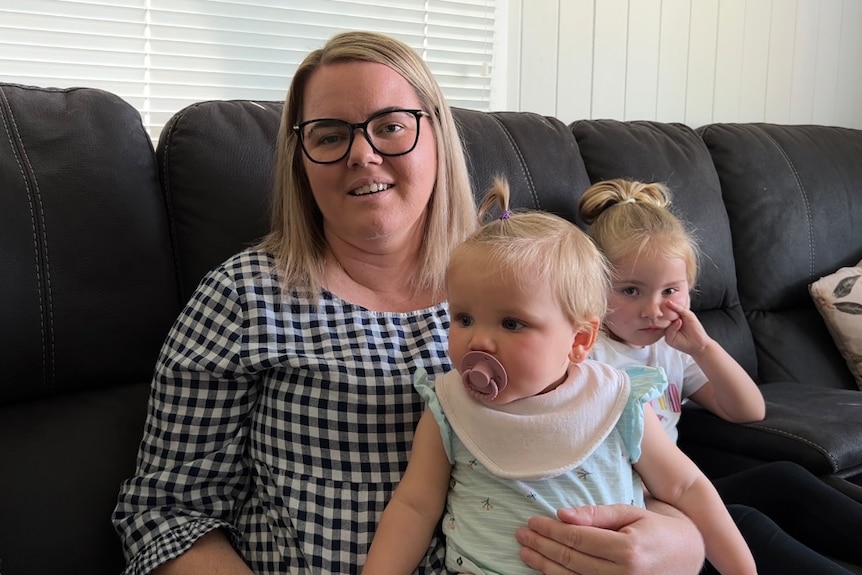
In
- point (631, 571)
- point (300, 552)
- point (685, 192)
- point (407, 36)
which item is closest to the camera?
point (631, 571)

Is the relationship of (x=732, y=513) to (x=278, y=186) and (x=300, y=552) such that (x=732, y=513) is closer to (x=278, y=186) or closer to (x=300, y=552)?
(x=300, y=552)

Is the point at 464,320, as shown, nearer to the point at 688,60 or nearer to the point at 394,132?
the point at 394,132

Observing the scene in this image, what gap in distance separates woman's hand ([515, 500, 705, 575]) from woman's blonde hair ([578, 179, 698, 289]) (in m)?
0.57

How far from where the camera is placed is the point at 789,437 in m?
1.50

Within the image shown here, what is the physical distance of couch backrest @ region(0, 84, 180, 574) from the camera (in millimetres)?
1191

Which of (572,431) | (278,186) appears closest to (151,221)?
(278,186)

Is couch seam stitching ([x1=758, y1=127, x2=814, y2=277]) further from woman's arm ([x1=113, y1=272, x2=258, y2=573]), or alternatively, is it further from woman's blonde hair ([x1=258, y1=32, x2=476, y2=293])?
woman's arm ([x1=113, y1=272, x2=258, y2=573])

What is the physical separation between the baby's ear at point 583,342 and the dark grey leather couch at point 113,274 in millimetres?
650

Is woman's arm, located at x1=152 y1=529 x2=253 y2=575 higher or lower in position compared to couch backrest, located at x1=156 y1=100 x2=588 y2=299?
lower

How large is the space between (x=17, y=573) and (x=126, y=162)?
657 millimetres

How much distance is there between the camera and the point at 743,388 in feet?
5.06

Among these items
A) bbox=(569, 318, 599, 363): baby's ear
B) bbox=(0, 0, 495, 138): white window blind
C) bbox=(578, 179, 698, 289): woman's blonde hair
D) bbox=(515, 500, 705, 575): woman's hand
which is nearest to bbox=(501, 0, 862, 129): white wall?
bbox=(0, 0, 495, 138): white window blind

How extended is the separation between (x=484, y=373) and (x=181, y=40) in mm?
1304

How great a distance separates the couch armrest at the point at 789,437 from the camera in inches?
57.8
